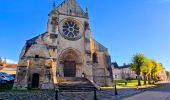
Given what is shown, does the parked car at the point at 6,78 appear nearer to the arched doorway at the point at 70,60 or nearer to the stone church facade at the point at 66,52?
the stone church facade at the point at 66,52

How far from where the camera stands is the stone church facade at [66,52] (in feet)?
82.1

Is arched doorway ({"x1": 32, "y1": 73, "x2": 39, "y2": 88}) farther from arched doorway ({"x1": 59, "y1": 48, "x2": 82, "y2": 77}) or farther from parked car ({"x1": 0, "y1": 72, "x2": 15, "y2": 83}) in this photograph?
arched doorway ({"x1": 59, "y1": 48, "x2": 82, "y2": 77})

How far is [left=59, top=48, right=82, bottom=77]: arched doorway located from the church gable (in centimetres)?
711

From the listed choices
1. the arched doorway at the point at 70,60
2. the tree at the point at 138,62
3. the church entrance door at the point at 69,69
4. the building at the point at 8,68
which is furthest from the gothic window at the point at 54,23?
the building at the point at 8,68

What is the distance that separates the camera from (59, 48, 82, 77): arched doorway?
3075 cm

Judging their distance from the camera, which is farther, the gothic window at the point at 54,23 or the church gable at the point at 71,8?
the church gable at the point at 71,8

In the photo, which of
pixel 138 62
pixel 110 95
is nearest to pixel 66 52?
pixel 110 95

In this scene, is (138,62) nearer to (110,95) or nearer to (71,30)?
(71,30)

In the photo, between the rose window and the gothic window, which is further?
the rose window

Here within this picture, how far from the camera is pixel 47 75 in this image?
24.7 meters

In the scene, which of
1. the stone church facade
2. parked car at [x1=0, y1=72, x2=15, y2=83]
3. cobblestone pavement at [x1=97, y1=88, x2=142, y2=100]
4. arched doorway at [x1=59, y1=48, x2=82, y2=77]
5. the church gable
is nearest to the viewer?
cobblestone pavement at [x1=97, y1=88, x2=142, y2=100]

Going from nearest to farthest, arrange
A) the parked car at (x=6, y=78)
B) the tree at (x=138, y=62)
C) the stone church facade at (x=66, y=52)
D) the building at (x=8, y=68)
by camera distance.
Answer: the stone church facade at (x=66, y=52)
the parked car at (x=6, y=78)
the tree at (x=138, y=62)
the building at (x=8, y=68)

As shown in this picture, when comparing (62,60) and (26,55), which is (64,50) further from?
(26,55)

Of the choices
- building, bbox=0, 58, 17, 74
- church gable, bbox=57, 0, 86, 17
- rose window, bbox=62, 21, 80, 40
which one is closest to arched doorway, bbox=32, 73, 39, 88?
rose window, bbox=62, 21, 80, 40
